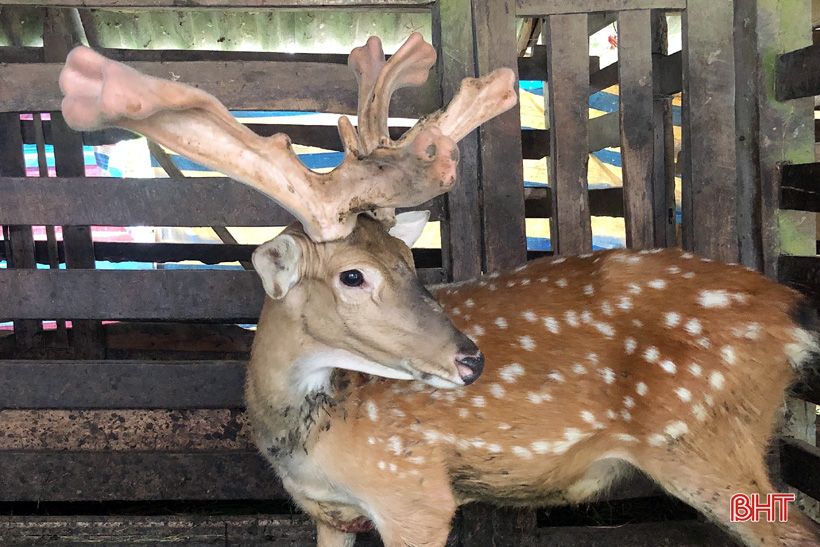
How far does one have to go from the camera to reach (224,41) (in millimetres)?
4945

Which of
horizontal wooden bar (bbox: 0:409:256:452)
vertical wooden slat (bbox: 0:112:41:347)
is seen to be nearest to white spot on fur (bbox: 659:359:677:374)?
horizontal wooden bar (bbox: 0:409:256:452)

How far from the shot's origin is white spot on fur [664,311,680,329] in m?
2.14

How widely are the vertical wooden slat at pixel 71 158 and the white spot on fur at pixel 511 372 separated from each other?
9.79 ft

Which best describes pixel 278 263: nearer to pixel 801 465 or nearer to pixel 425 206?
pixel 425 206

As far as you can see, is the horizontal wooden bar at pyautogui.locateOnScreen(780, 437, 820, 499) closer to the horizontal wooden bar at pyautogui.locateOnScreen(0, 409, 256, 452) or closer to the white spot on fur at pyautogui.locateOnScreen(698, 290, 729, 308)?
the white spot on fur at pyautogui.locateOnScreen(698, 290, 729, 308)

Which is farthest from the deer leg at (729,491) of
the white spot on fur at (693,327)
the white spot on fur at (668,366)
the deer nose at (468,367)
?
the deer nose at (468,367)

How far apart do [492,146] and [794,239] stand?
1245mm

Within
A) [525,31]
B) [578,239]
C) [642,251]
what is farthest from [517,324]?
[525,31]

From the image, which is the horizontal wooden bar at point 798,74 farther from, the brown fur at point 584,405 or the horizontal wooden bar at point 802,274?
the brown fur at point 584,405

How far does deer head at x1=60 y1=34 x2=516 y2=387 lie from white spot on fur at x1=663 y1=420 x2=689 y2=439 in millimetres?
671

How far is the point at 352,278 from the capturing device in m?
1.93

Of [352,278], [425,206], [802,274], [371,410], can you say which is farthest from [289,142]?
[802,274]

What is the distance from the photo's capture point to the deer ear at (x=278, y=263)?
1.86 metres

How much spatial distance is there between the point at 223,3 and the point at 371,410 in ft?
5.61
